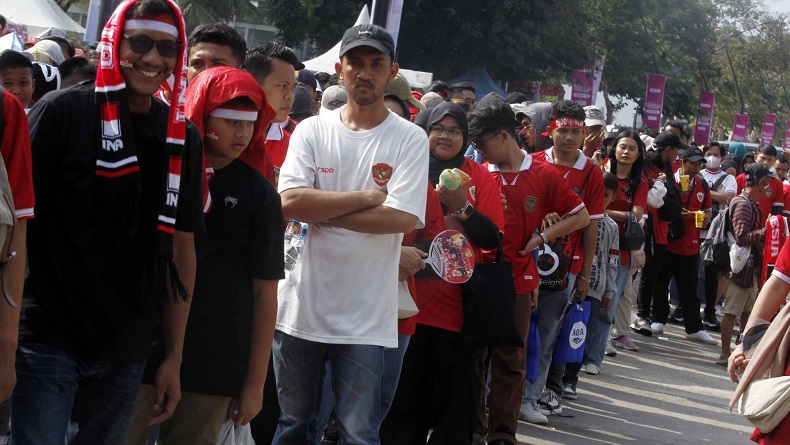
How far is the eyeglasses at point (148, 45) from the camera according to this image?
341 cm

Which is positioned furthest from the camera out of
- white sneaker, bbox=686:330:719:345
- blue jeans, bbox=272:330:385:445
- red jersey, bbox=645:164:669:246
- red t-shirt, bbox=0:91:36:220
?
white sneaker, bbox=686:330:719:345

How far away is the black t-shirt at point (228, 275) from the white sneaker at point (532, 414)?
4570 mm

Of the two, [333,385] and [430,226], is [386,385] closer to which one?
[333,385]

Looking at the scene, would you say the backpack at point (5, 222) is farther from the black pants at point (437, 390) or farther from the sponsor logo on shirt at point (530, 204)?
the sponsor logo on shirt at point (530, 204)

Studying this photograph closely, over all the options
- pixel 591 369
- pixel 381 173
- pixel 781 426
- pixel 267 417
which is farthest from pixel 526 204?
pixel 591 369

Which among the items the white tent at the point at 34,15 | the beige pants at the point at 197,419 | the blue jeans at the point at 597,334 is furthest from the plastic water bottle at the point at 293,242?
the white tent at the point at 34,15

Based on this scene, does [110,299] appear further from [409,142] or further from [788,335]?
[788,335]

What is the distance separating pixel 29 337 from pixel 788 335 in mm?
3016

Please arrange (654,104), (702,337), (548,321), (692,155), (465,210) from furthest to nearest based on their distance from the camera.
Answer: (654,104), (702,337), (692,155), (548,321), (465,210)

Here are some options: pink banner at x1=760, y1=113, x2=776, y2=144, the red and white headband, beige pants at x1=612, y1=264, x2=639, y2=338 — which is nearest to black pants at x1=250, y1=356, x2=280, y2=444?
the red and white headband

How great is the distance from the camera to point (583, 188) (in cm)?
812

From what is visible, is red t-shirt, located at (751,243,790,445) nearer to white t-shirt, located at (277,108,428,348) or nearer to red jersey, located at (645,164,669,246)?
white t-shirt, located at (277,108,428,348)

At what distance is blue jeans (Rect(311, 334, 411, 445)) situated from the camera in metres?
5.10

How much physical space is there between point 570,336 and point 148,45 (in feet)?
18.1
